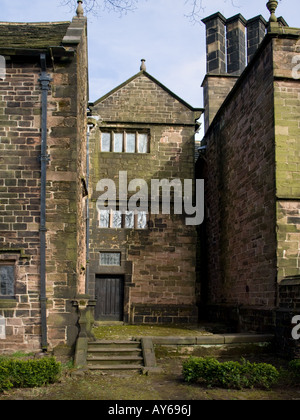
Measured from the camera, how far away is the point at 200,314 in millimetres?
18453

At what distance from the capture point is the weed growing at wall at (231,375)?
25.0 ft

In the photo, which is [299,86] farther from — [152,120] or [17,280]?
[17,280]

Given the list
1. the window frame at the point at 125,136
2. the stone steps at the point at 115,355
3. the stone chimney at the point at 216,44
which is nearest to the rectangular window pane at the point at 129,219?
the window frame at the point at 125,136

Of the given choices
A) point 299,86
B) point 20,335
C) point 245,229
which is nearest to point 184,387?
point 20,335

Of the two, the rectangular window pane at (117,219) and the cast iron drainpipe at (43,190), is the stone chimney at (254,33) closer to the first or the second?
the rectangular window pane at (117,219)

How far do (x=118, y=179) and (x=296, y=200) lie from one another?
7.38 m

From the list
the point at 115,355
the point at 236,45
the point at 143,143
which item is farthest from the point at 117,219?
the point at 236,45

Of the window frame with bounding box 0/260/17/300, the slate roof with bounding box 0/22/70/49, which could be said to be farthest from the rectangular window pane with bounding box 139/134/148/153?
the window frame with bounding box 0/260/17/300

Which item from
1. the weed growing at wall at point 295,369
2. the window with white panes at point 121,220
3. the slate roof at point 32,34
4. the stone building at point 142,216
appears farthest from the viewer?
the window with white panes at point 121,220

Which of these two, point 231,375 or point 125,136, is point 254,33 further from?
point 231,375

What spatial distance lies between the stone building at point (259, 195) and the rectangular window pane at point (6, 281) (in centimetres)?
628

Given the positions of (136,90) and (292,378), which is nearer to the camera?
(292,378)

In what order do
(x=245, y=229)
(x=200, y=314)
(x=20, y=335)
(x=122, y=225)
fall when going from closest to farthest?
(x=20, y=335)
(x=245, y=229)
(x=122, y=225)
(x=200, y=314)

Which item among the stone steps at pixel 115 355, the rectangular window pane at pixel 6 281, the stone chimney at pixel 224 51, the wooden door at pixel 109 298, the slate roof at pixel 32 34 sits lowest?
the stone steps at pixel 115 355
